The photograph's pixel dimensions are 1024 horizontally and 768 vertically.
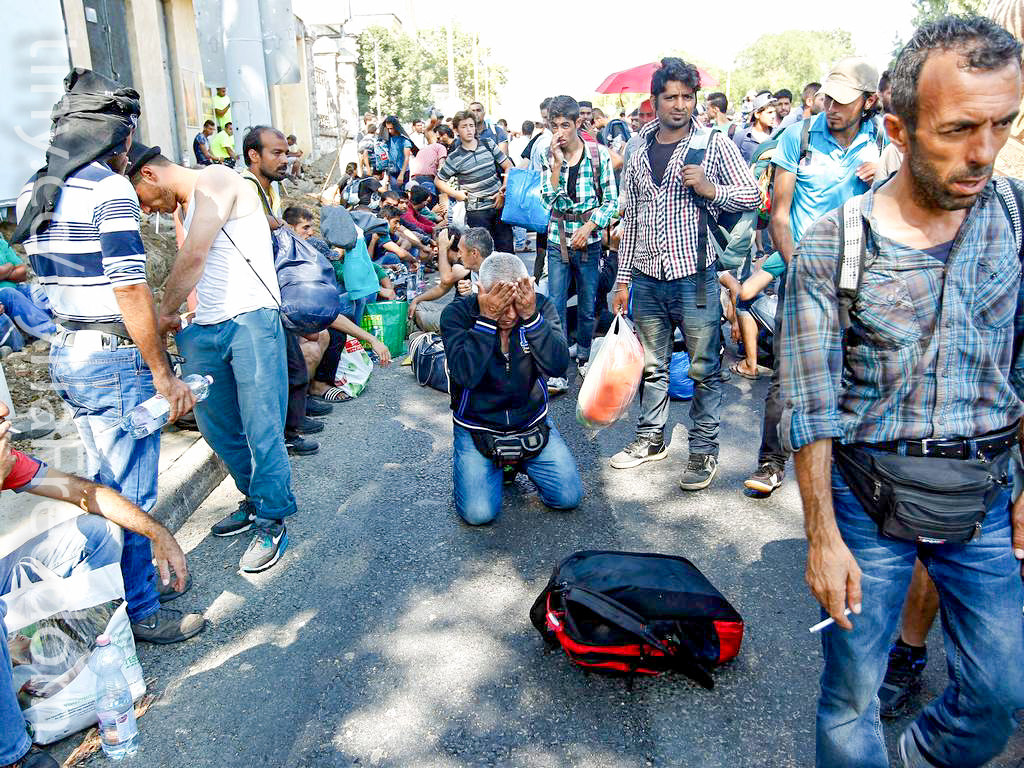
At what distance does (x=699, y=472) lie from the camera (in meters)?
4.75

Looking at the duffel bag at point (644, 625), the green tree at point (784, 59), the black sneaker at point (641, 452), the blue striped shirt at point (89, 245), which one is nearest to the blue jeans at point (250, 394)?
the blue striped shirt at point (89, 245)

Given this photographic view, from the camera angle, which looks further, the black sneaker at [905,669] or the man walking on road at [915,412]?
the black sneaker at [905,669]

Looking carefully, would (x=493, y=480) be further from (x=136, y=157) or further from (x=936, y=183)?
(x=936, y=183)

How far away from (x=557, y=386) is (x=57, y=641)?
168 inches

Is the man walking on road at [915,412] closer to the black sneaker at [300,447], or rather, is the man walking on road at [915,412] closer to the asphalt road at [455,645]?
the asphalt road at [455,645]

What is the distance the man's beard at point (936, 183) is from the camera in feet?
5.71

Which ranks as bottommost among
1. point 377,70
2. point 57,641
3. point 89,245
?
point 57,641

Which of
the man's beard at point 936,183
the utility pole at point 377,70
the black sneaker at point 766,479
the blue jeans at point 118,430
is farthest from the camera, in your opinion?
the utility pole at point 377,70

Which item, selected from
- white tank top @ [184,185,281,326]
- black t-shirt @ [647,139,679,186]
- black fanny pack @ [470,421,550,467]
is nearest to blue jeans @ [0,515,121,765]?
white tank top @ [184,185,281,326]

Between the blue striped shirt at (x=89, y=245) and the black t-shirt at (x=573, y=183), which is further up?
the blue striped shirt at (x=89, y=245)

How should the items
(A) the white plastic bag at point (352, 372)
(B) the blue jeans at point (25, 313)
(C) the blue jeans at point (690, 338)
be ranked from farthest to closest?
1. (A) the white plastic bag at point (352, 372)
2. (B) the blue jeans at point (25, 313)
3. (C) the blue jeans at point (690, 338)

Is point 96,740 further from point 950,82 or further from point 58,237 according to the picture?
point 950,82

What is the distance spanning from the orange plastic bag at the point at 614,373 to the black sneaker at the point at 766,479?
2.70 ft

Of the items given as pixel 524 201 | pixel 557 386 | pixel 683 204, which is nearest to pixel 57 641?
pixel 683 204
